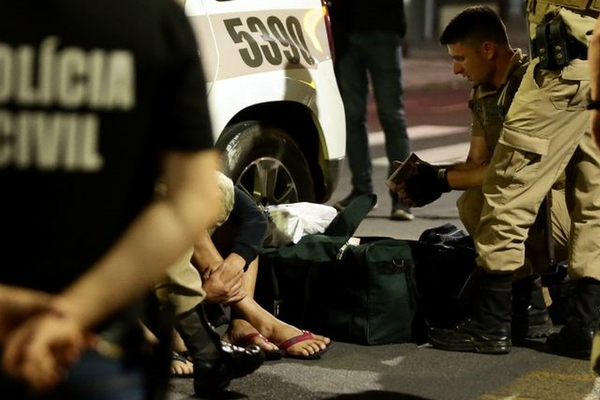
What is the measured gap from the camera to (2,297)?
213 cm

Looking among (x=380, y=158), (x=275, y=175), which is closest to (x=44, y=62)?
(x=275, y=175)

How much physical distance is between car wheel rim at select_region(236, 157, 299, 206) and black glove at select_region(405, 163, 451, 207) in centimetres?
82

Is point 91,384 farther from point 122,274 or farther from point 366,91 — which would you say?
point 366,91

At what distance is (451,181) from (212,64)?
3.94ft

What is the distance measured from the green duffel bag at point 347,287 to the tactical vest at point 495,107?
58cm

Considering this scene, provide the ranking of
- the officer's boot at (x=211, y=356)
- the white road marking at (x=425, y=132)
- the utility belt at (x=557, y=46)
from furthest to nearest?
1. the white road marking at (x=425, y=132)
2. the utility belt at (x=557, y=46)
3. the officer's boot at (x=211, y=356)

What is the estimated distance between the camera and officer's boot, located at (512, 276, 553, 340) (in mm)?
5559

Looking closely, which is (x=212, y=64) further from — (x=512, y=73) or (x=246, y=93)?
(x=512, y=73)

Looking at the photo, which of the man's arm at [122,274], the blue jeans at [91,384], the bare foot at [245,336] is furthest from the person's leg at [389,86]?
the blue jeans at [91,384]

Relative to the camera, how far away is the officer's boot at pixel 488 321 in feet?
17.3

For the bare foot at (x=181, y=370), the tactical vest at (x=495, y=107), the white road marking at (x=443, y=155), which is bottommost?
the white road marking at (x=443, y=155)

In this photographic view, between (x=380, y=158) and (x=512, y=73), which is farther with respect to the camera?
(x=380, y=158)

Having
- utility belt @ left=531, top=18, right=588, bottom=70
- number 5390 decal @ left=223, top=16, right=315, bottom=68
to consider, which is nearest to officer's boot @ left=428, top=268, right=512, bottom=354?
utility belt @ left=531, top=18, right=588, bottom=70

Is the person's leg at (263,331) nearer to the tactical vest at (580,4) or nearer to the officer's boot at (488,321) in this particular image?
the officer's boot at (488,321)
